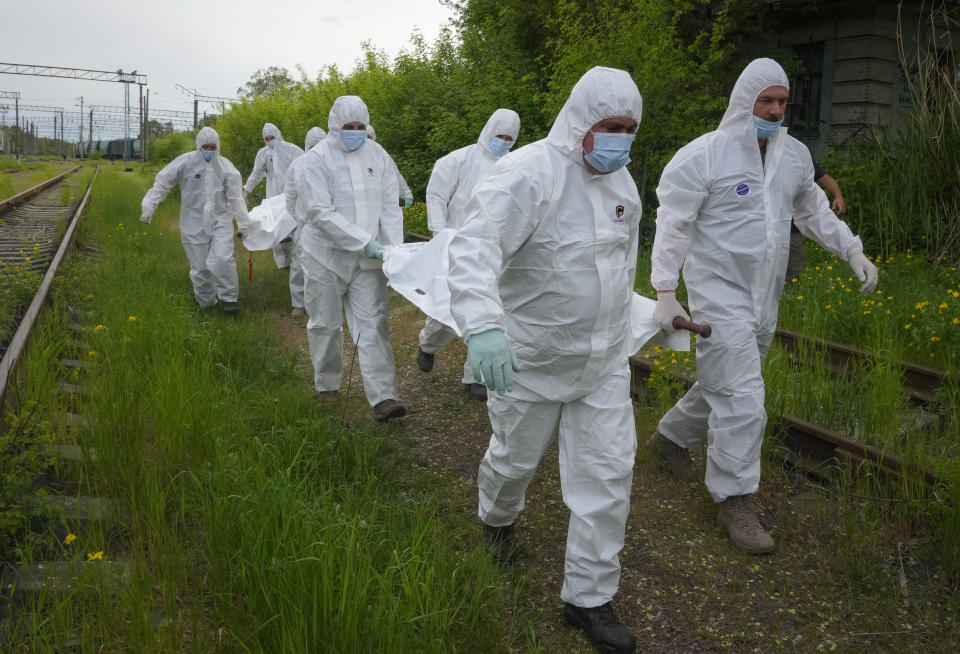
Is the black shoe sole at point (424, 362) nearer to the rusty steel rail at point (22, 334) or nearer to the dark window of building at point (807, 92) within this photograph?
the rusty steel rail at point (22, 334)

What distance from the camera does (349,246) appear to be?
560 cm

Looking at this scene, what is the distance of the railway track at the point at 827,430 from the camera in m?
3.99

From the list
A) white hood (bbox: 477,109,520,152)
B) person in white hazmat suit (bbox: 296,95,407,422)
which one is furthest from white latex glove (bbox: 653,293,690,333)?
white hood (bbox: 477,109,520,152)

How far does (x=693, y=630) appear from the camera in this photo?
3.28 metres

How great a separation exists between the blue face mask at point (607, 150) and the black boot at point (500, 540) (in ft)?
5.22

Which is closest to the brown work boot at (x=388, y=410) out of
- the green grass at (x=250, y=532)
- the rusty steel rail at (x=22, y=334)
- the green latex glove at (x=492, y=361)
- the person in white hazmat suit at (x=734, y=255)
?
the green grass at (x=250, y=532)

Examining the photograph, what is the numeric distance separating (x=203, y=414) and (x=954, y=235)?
6.54 meters

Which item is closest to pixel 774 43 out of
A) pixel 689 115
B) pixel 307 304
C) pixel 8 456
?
pixel 689 115

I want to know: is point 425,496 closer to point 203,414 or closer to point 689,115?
point 203,414

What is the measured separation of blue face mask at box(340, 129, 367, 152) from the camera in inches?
230

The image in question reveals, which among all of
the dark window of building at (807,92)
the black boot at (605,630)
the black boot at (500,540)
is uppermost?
the dark window of building at (807,92)

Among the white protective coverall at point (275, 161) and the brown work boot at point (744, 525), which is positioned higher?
the white protective coverall at point (275, 161)

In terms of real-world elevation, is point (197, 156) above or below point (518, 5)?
below

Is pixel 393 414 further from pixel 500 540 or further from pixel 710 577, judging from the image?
pixel 710 577
